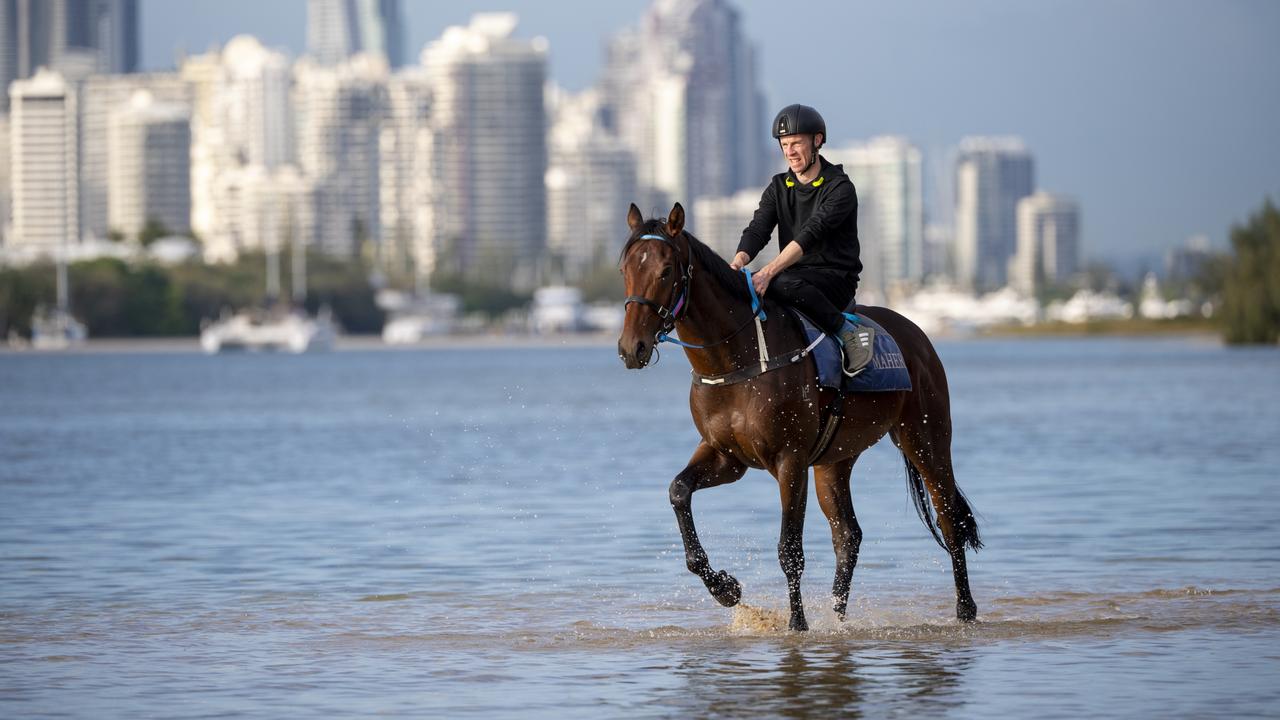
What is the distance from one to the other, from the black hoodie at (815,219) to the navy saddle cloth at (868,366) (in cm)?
40

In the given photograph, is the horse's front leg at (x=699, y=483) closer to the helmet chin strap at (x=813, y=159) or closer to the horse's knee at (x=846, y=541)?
the horse's knee at (x=846, y=541)

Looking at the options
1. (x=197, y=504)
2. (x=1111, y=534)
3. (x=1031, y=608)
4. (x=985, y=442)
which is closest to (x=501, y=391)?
(x=985, y=442)

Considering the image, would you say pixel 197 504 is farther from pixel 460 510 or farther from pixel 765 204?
pixel 765 204

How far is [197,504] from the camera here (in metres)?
25.1

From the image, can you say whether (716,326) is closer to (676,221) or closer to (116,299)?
(676,221)

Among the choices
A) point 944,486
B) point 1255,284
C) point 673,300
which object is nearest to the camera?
point 673,300

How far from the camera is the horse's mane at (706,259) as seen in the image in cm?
1147

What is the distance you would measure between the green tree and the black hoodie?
330 ft

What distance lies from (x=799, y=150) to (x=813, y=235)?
56cm

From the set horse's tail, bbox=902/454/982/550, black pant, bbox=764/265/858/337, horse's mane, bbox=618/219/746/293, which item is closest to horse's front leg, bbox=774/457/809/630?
black pant, bbox=764/265/858/337

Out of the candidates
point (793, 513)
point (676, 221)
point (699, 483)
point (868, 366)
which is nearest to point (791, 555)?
point (793, 513)

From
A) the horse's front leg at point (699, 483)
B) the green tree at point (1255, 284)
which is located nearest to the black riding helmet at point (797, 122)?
the horse's front leg at point (699, 483)

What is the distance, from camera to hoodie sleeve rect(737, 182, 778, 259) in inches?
493

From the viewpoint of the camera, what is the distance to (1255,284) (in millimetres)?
113625
